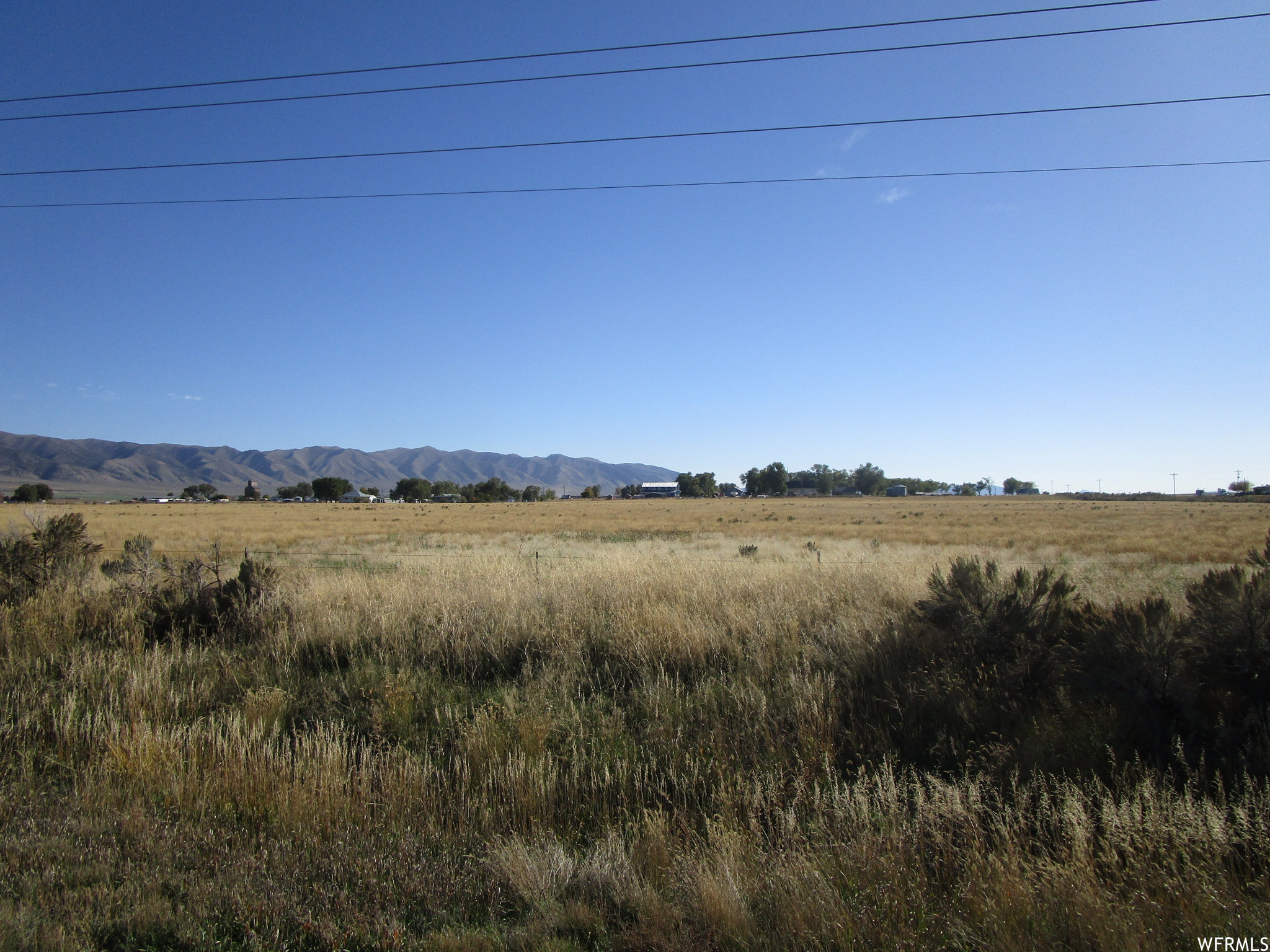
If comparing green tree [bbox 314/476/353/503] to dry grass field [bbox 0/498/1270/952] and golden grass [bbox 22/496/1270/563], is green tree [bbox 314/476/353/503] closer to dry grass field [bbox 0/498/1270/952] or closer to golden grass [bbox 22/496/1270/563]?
golden grass [bbox 22/496/1270/563]

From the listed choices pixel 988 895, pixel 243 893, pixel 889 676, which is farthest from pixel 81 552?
pixel 988 895

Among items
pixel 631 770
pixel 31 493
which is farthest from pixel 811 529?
pixel 31 493

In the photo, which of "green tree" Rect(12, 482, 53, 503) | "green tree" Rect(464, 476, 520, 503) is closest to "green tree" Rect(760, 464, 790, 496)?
"green tree" Rect(464, 476, 520, 503)

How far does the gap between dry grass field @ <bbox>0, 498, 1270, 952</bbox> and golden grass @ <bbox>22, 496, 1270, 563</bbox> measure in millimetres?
18979

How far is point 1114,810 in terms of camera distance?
12.5 ft

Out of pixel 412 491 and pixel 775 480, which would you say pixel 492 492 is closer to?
pixel 412 491

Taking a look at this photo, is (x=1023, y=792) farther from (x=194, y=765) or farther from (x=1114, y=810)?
(x=194, y=765)

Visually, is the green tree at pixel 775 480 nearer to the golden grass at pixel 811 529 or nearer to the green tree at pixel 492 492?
the green tree at pixel 492 492

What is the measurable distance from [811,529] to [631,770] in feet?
133

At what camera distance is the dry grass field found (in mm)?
3086

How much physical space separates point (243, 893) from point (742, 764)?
326cm

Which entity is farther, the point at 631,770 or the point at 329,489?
the point at 329,489

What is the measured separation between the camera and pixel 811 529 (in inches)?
1715

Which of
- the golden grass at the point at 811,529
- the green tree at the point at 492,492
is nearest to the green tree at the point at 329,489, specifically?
the green tree at the point at 492,492
